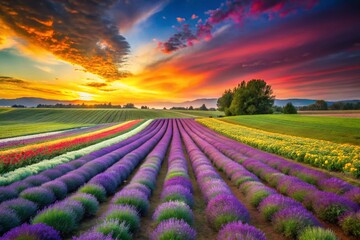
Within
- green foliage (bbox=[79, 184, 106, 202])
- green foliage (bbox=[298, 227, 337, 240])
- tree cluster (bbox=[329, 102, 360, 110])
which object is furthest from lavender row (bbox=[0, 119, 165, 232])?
tree cluster (bbox=[329, 102, 360, 110])

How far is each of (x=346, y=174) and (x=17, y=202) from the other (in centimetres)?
1057

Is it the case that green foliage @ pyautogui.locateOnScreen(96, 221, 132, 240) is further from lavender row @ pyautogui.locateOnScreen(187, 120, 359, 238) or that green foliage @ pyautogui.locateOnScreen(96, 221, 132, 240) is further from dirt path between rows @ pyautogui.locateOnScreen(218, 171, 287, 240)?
lavender row @ pyautogui.locateOnScreen(187, 120, 359, 238)

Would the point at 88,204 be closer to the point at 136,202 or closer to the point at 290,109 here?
the point at 136,202

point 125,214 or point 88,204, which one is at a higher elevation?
point 125,214

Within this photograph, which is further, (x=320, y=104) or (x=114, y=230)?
(x=320, y=104)

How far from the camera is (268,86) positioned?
64.4m

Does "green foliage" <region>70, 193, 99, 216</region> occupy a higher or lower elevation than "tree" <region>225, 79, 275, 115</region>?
lower

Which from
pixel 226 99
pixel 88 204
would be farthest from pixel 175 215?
pixel 226 99

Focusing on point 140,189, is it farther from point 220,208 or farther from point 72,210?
point 220,208

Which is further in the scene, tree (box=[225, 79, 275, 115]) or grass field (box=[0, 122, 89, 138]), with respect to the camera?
tree (box=[225, 79, 275, 115])

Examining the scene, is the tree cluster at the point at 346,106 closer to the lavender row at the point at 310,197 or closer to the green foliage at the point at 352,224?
the lavender row at the point at 310,197

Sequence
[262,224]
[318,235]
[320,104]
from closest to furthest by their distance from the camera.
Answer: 1. [318,235]
2. [262,224]
3. [320,104]

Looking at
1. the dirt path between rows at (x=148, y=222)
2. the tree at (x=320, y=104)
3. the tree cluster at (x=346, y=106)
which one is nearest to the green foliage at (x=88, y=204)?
the dirt path between rows at (x=148, y=222)

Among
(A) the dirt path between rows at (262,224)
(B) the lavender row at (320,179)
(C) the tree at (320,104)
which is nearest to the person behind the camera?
(A) the dirt path between rows at (262,224)
